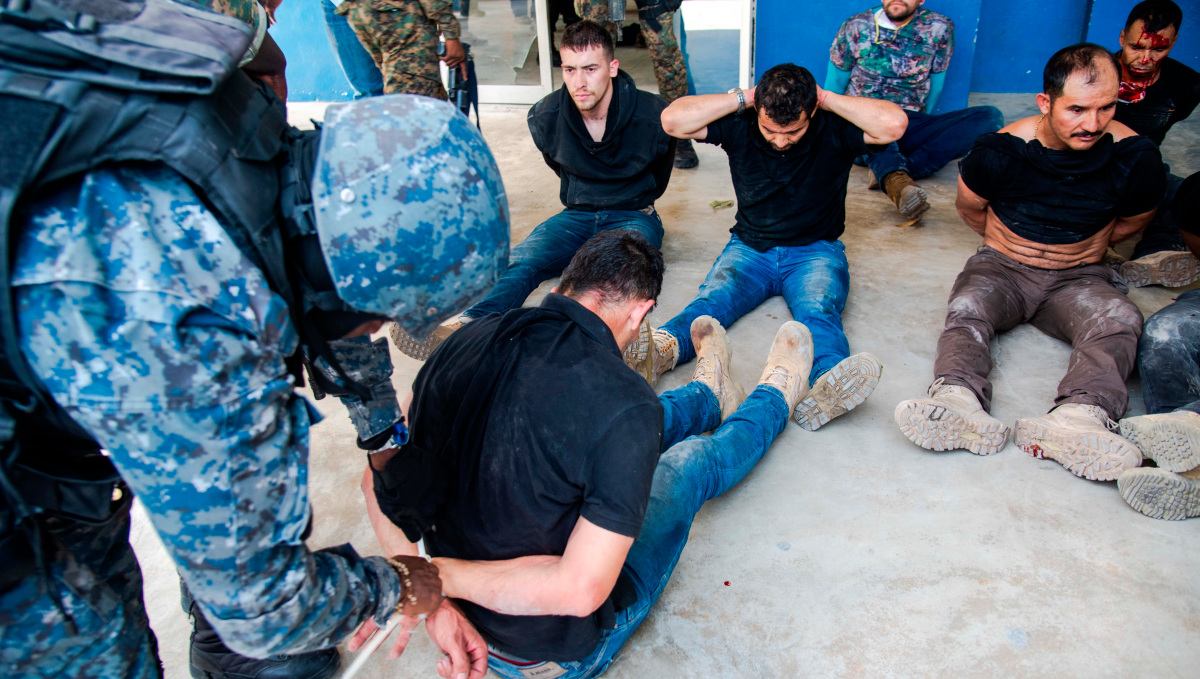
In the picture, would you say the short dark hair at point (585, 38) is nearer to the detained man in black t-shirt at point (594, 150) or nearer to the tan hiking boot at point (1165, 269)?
the detained man in black t-shirt at point (594, 150)

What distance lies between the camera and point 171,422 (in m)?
0.95

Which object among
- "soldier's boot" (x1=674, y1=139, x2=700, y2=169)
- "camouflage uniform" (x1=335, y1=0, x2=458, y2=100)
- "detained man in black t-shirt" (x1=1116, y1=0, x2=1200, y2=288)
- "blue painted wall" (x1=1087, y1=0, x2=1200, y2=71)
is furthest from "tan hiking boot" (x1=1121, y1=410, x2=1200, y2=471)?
"blue painted wall" (x1=1087, y1=0, x2=1200, y2=71)

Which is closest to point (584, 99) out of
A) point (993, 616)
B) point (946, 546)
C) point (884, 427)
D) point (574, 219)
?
point (574, 219)

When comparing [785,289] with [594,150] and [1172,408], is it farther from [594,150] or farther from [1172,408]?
[1172,408]

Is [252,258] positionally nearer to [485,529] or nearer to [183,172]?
[183,172]

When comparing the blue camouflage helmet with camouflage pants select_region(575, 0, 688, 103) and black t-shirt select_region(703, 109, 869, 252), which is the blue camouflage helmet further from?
camouflage pants select_region(575, 0, 688, 103)

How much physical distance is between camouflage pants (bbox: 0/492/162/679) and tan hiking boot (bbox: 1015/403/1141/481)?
8.10 feet

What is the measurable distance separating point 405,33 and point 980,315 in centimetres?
353

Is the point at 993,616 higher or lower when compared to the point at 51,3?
lower

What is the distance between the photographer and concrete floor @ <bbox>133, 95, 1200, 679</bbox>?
1.83 metres

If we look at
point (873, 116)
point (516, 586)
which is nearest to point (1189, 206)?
point (873, 116)

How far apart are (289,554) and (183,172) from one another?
57 cm

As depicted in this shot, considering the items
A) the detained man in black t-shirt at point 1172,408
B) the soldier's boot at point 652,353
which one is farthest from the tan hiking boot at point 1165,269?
the soldier's boot at point 652,353

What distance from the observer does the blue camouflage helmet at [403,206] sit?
1094 mm
